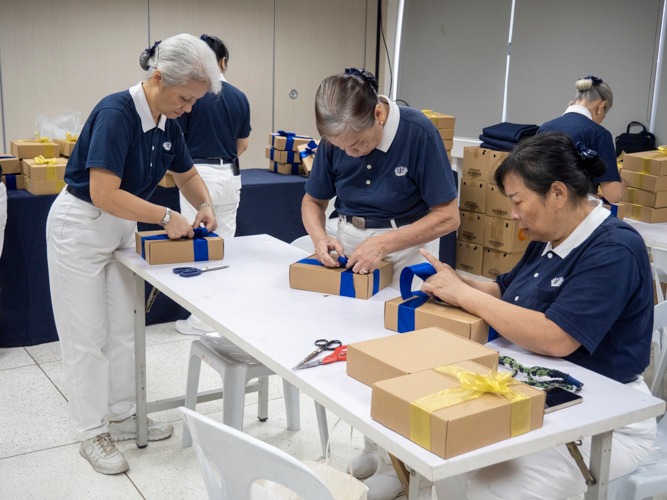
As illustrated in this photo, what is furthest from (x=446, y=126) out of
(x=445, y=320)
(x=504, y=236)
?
(x=445, y=320)

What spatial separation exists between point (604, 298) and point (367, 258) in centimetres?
75

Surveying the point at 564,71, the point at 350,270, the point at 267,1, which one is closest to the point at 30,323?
the point at 350,270

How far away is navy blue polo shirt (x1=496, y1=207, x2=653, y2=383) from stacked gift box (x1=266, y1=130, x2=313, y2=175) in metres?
3.04

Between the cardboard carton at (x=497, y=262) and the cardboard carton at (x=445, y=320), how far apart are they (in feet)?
11.1

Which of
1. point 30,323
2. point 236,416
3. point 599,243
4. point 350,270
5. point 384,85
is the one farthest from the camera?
point 384,85

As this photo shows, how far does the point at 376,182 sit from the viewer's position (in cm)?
225

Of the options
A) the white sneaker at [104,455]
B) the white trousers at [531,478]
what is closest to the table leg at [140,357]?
the white sneaker at [104,455]

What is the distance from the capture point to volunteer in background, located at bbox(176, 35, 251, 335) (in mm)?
3504

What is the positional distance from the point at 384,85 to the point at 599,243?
18.8 ft

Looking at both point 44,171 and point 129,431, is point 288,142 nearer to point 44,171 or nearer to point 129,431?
point 44,171

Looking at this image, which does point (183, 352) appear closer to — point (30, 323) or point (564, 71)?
point (30, 323)

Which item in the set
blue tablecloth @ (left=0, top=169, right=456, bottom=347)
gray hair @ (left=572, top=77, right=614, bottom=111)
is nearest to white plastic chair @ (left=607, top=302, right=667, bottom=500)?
gray hair @ (left=572, top=77, right=614, bottom=111)

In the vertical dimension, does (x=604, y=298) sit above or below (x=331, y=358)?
above

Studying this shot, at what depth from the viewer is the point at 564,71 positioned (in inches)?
205
